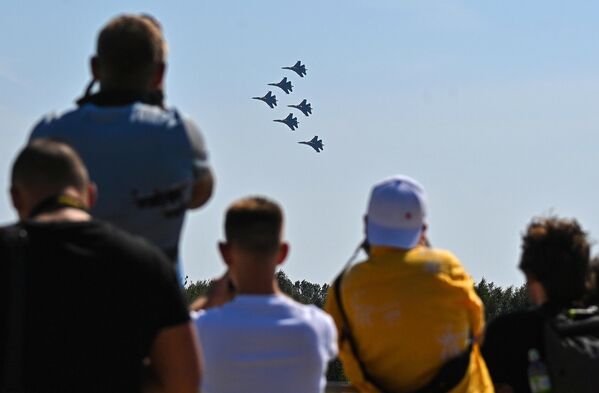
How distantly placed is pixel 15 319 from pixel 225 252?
1319 millimetres

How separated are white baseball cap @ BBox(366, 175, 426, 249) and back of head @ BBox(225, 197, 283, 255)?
125 cm

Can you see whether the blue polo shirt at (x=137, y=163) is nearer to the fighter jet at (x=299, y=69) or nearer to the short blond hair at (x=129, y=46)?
the short blond hair at (x=129, y=46)

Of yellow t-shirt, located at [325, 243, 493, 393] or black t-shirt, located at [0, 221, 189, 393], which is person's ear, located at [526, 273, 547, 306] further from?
black t-shirt, located at [0, 221, 189, 393]

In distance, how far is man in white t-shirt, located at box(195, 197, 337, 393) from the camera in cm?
546

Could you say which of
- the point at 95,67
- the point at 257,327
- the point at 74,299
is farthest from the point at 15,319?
the point at 95,67

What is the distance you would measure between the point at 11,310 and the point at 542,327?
2.85 m

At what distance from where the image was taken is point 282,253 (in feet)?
18.4

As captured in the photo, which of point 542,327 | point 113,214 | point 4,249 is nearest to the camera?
point 4,249

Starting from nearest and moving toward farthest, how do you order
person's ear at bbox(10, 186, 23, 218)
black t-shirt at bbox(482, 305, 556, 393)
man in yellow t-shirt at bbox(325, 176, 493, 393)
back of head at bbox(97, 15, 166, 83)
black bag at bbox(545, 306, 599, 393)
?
person's ear at bbox(10, 186, 23, 218) → back of head at bbox(97, 15, 166, 83) → black bag at bbox(545, 306, 599, 393) → black t-shirt at bbox(482, 305, 556, 393) → man in yellow t-shirt at bbox(325, 176, 493, 393)

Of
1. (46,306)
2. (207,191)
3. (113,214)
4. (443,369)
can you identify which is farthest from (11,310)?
(443,369)

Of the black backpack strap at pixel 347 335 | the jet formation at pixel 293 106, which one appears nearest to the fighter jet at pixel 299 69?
the jet formation at pixel 293 106

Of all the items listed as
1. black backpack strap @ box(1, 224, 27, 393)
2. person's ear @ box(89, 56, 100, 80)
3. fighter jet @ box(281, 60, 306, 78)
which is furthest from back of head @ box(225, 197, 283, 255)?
fighter jet @ box(281, 60, 306, 78)

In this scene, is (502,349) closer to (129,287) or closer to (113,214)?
(113,214)

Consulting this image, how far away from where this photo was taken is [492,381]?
22.0 ft
